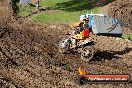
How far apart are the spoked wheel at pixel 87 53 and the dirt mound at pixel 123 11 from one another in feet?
26.7

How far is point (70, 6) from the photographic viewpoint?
2631cm

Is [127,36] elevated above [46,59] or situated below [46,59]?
below

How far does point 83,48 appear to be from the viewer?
16.1 metres

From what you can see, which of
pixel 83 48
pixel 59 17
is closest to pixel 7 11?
pixel 59 17

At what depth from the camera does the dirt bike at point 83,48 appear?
15.9m

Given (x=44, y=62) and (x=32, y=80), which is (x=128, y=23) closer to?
(x=44, y=62)

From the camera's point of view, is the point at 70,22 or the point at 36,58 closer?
the point at 36,58

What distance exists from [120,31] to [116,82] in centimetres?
769

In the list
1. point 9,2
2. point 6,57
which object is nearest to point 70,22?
point 9,2

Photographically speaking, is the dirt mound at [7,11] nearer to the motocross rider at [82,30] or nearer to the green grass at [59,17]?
the green grass at [59,17]

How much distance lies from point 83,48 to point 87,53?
358mm

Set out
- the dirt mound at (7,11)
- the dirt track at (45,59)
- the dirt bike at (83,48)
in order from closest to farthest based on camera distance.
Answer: the dirt track at (45,59), the dirt bike at (83,48), the dirt mound at (7,11)

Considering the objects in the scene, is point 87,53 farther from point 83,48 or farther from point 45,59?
point 45,59

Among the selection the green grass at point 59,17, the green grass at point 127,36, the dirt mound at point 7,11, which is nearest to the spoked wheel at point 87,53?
the green grass at point 127,36
